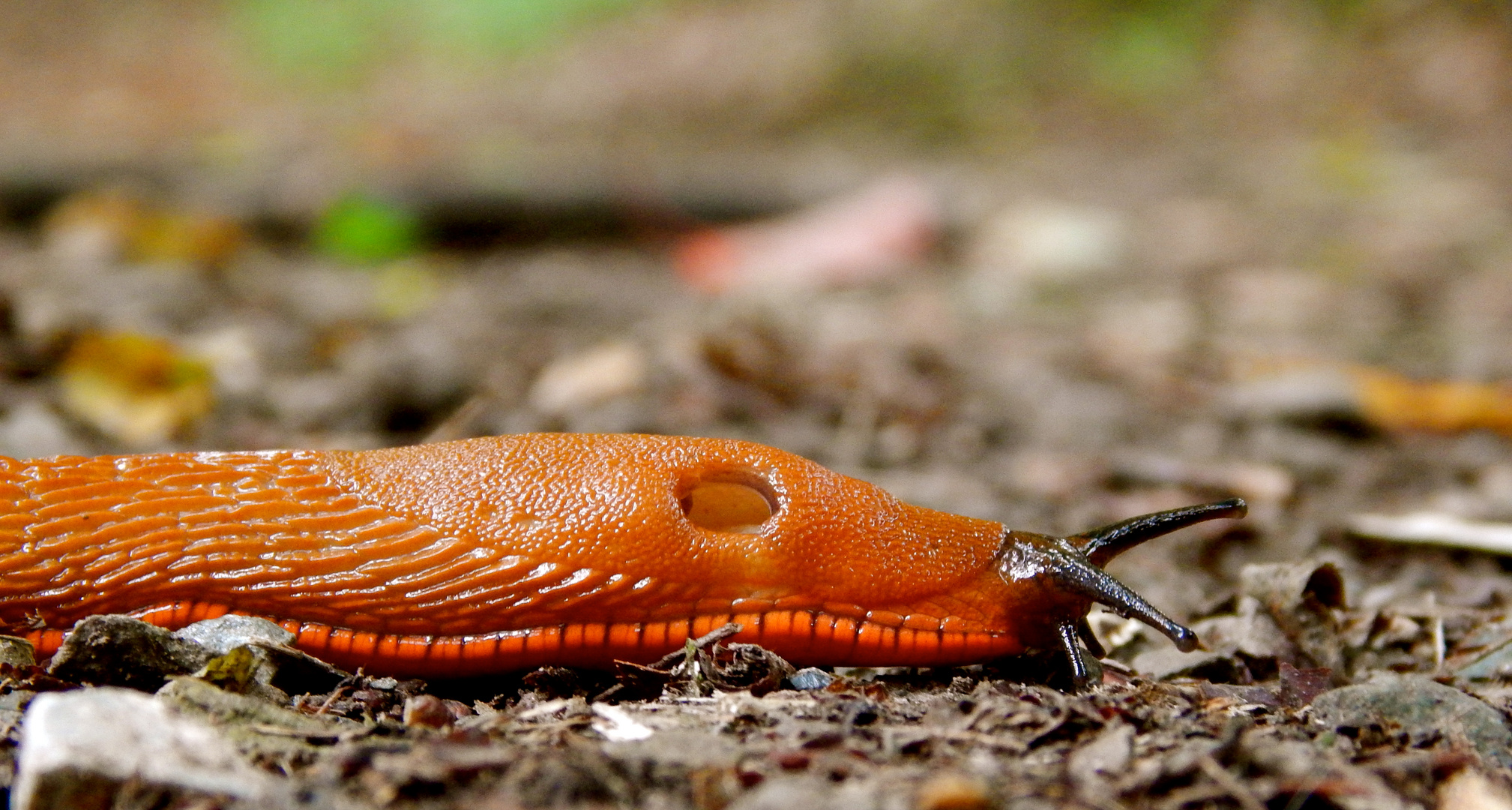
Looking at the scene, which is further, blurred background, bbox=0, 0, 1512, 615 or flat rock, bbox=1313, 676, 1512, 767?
blurred background, bbox=0, 0, 1512, 615

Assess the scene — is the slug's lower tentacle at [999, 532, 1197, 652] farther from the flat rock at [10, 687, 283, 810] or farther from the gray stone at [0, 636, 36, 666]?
the gray stone at [0, 636, 36, 666]

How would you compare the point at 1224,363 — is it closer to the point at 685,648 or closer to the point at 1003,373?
the point at 1003,373

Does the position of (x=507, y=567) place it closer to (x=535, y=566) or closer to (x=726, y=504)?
(x=535, y=566)

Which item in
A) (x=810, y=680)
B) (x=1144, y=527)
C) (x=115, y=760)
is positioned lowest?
(x=115, y=760)

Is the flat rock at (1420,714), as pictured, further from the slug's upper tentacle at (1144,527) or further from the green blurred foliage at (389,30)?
the green blurred foliage at (389,30)

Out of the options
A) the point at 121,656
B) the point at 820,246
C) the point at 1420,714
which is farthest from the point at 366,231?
the point at 1420,714

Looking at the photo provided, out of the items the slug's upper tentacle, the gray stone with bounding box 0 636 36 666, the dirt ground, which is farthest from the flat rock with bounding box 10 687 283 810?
the slug's upper tentacle

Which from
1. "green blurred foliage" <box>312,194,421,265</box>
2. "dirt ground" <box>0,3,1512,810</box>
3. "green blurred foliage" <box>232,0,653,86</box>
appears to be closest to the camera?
"dirt ground" <box>0,3,1512,810</box>
